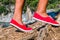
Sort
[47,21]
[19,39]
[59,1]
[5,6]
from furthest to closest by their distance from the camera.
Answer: [5,6] < [59,1] < [19,39] < [47,21]

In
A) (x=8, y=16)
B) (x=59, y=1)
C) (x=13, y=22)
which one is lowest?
(x=8, y=16)

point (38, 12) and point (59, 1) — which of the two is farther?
point (59, 1)

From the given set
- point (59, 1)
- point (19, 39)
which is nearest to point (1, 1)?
point (59, 1)

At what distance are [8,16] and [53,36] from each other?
5.04 metres

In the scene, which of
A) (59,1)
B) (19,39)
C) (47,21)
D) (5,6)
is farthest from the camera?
(5,6)

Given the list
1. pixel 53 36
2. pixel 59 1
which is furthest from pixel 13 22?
pixel 59 1

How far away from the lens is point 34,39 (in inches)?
98.3

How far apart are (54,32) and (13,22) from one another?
44cm

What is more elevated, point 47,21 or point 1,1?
point 47,21

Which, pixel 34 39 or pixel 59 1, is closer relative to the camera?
pixel 34 39

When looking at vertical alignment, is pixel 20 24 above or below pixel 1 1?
above

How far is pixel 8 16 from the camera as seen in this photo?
7.38 m

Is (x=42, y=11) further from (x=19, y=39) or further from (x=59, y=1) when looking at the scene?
(x=59, y=1)

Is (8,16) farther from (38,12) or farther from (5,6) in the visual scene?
(38,12)
